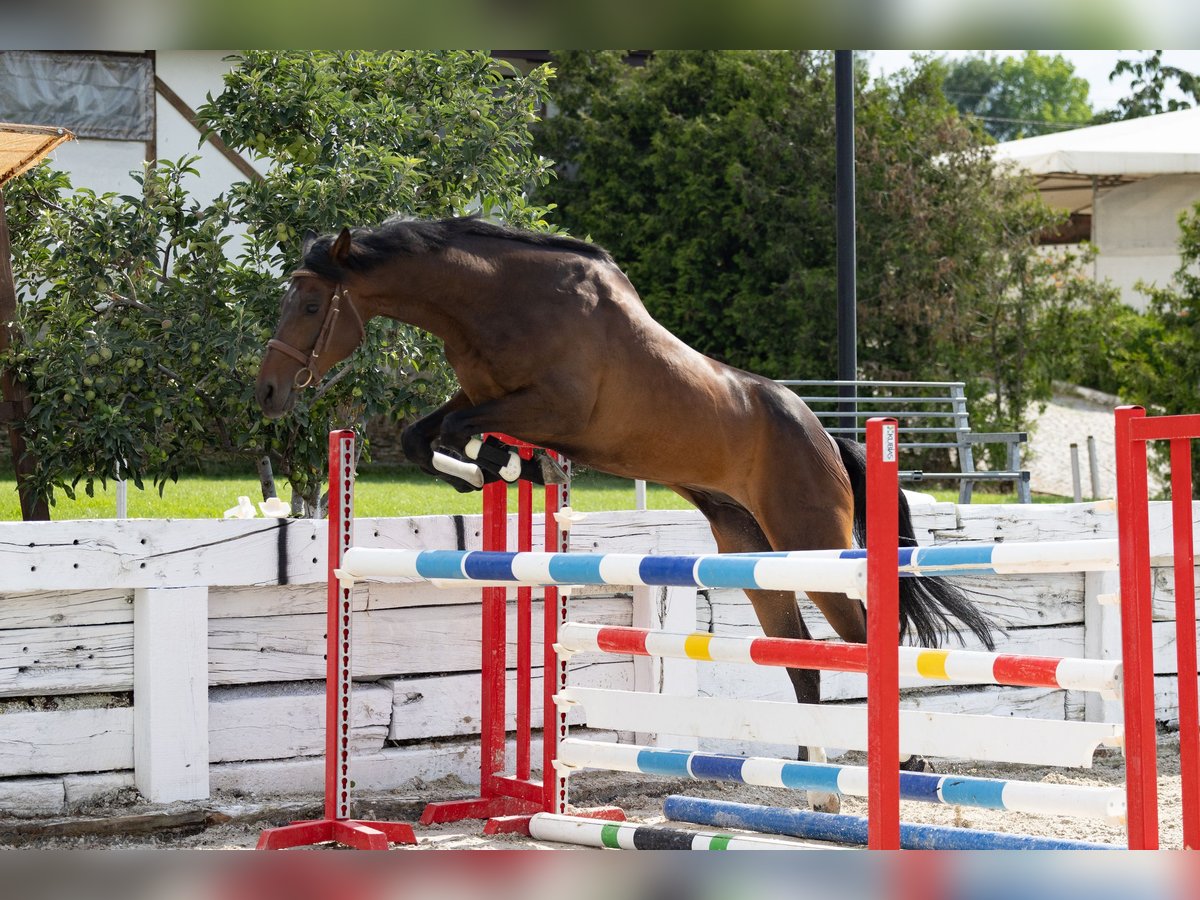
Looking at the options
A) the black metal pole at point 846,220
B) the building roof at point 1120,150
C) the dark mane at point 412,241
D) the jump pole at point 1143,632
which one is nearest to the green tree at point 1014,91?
the building roof at point 1120,150

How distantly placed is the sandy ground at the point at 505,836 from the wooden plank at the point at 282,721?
14 centimetres

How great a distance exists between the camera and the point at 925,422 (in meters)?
9.51

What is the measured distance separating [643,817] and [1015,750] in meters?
1.52

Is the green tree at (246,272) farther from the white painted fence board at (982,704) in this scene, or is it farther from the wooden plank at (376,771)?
the white painted fence board at (982,704)

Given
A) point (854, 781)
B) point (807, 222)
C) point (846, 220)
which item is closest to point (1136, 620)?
point (854, 781)

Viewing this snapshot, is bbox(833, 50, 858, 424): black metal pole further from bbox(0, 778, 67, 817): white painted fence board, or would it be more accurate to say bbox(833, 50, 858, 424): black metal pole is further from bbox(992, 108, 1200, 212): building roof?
bbox(992, 108, 1200, 212): building roof

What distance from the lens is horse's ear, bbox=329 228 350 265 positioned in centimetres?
289

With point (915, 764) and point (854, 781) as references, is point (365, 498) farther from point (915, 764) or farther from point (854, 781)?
point (854, 781)

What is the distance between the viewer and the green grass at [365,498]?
590cm

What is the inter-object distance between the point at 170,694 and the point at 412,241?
134 cm

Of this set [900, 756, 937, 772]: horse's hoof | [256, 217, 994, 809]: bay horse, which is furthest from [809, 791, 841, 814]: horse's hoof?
[256, 217, 994, 809]: bay horse

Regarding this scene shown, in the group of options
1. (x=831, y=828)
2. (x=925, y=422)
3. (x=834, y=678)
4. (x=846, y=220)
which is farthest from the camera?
(x=925, y=422)

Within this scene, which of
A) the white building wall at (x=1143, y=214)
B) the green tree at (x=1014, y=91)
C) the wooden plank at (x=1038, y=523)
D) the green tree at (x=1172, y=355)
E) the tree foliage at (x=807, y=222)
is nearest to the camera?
the wooden plank at (x=1038, y=523)

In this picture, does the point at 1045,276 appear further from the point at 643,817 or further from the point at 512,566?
the point at 512,566
